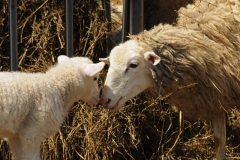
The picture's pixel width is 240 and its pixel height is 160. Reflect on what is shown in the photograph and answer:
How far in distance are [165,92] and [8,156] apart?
5.83ft

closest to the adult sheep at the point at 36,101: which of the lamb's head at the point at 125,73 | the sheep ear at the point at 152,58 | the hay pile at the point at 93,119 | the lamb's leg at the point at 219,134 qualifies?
the lamb's head at the point at 125,73

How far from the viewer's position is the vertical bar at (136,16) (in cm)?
711

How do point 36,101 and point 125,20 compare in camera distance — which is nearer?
point 36,101

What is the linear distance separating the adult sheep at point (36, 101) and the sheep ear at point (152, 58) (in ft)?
1.49

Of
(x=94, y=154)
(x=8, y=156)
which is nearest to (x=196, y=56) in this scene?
(x=94, y=154)

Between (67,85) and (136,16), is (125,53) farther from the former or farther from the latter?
(136,16)

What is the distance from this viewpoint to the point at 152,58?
6363mm

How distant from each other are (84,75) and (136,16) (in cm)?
119

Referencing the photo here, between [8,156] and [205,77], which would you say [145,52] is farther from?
[8,156]

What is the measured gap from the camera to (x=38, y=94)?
593 centimetres

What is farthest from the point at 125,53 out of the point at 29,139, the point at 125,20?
the point at 29,139

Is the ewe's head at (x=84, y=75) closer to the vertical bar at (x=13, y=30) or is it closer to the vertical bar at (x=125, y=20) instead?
the vertical bar at (x=13, y=30)

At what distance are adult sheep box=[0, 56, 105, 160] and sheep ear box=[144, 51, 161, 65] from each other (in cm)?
45

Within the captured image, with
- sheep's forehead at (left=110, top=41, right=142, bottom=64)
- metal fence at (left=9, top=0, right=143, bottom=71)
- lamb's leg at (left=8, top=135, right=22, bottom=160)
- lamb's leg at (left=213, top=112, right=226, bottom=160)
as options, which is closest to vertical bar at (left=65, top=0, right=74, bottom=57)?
metal fence at (left=9, top=0, right=143, bottom=71)
